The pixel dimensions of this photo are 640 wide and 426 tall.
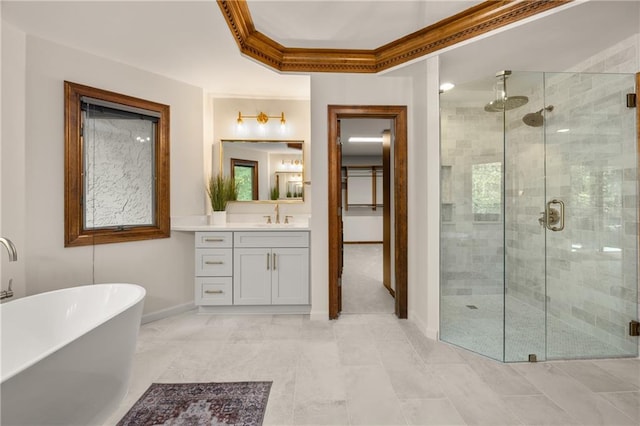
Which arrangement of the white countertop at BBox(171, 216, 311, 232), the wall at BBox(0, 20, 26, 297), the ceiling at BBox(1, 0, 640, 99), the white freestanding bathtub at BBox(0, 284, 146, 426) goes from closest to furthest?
the white freestanding bathtub at BBox(0, 284, 146, 426), the ceiling at BBox(1, 0, 640, 99), the wall at BBox(0, 20, 26, 297), the white countertop at BBox(171, 216, 311, 232)

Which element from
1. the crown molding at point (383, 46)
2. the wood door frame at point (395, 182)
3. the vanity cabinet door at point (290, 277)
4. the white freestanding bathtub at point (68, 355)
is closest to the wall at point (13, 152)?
the white freestanding bathtub at point (68, 355)

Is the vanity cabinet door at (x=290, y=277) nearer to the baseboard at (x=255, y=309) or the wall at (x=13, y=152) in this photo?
the baseboard at (x=255, y=309)

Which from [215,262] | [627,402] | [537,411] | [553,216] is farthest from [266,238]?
[627,402]

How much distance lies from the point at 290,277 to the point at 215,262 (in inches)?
30.1

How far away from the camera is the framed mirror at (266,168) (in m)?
3.48

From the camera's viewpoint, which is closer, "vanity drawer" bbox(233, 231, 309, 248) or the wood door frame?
the wood door frame

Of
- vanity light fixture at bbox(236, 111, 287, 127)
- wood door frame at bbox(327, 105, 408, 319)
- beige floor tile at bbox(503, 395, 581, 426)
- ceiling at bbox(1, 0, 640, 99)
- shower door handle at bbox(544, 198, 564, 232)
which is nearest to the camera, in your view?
beige floor tile at bbox(503, 395, 581, 426)

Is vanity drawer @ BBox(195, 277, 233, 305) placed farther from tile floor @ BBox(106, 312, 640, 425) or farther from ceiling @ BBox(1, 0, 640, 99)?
ceiling @ BBox(1, 0, 640, 99)

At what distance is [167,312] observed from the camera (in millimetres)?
2949

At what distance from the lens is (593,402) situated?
5.38ft

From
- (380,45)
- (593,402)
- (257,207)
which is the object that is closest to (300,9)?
(380,45)

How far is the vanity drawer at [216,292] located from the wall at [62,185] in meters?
0.28

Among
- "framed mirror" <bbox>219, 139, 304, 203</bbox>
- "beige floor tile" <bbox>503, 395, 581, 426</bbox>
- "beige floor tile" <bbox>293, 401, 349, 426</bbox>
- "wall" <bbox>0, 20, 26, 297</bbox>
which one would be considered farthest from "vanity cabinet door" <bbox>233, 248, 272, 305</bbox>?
"beige floor tile" <bbox>503, 395, 581, 426</bbox>

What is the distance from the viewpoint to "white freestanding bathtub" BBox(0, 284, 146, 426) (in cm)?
109
